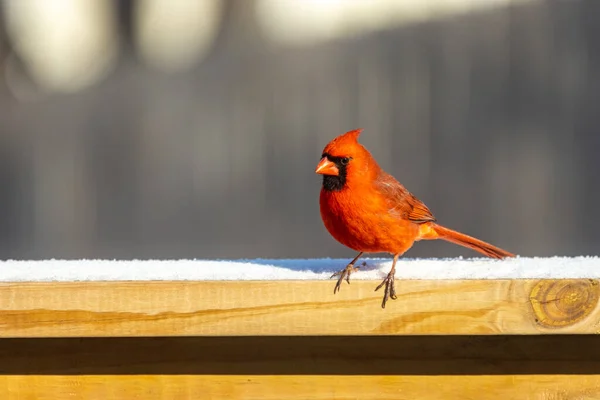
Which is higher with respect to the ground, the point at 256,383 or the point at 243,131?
the point at 243,131

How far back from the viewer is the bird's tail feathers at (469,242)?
197cm

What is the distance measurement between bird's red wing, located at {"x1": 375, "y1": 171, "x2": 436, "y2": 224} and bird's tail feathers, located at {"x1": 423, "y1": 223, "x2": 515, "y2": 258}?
0.31ft

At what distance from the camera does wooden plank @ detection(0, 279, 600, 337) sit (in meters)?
1.37

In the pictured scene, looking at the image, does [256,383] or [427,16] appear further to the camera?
[427,16]

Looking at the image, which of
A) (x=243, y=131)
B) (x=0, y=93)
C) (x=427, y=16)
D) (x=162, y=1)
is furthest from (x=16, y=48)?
(x=427, y=16)

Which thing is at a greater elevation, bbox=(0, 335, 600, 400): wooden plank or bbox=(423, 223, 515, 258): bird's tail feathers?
bbox=(423, 223, 515, 258): bird's tail feathers

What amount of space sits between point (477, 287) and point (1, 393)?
826mm

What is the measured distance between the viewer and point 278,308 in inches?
54.5

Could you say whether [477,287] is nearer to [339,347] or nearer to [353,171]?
[339,347]

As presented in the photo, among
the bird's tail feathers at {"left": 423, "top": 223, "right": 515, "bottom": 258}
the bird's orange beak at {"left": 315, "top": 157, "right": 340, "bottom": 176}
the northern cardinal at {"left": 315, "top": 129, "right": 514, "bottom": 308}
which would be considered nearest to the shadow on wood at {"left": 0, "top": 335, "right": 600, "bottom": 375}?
the northern cardinal at {"left": 315, "top": 129, "right": 514, "bottom": 308}

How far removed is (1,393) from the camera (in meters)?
1.42

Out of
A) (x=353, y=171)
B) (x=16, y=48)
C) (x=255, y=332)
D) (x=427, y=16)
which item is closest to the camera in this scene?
(x=255, y=332)

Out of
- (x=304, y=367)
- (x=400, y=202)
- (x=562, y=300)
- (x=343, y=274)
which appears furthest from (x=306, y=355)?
(x=400, y=202)

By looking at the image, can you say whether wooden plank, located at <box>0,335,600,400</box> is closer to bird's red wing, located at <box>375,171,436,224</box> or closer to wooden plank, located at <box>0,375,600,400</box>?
wooden plank, located at <box>0,375,600,400</box>
